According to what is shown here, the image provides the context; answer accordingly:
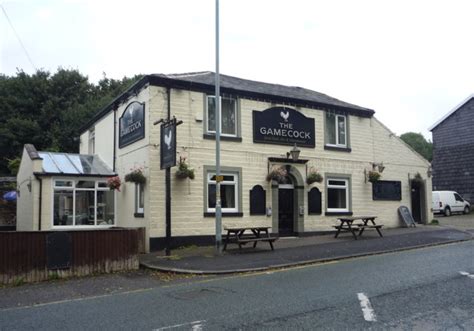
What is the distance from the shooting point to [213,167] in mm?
17203

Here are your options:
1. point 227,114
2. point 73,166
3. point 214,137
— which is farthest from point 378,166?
point 73,166

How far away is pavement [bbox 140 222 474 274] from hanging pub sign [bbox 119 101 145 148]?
471 centimetres

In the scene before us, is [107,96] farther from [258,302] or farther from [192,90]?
[258,302]

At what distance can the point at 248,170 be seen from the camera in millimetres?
17984

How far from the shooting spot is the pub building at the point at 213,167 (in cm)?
1638

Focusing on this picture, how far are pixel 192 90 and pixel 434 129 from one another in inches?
1049

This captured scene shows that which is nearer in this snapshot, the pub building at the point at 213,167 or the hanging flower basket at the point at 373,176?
the pub building at the point at 213,167

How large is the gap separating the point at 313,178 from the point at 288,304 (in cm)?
1187

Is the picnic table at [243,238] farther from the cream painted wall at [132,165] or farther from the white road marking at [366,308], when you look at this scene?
the white road marking at [366,308]

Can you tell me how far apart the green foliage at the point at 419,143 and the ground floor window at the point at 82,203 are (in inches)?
2274

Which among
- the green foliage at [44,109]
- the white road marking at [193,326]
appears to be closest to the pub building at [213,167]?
the white road marking at [193,326]

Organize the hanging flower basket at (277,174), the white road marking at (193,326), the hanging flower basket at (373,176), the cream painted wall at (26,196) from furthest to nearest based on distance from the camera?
the hanging flower basket at (373,176) < the hanging flower basket at (277,174) < the cream painted wall at (26,196) < the white road marking at (193,326)

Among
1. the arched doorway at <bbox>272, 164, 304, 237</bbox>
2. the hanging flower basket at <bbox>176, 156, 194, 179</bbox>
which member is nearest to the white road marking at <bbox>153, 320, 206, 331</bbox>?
the hanging flower basket at <bbox>176, 156, 194, 179</bbox>

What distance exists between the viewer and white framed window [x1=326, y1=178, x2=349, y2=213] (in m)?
20.3
